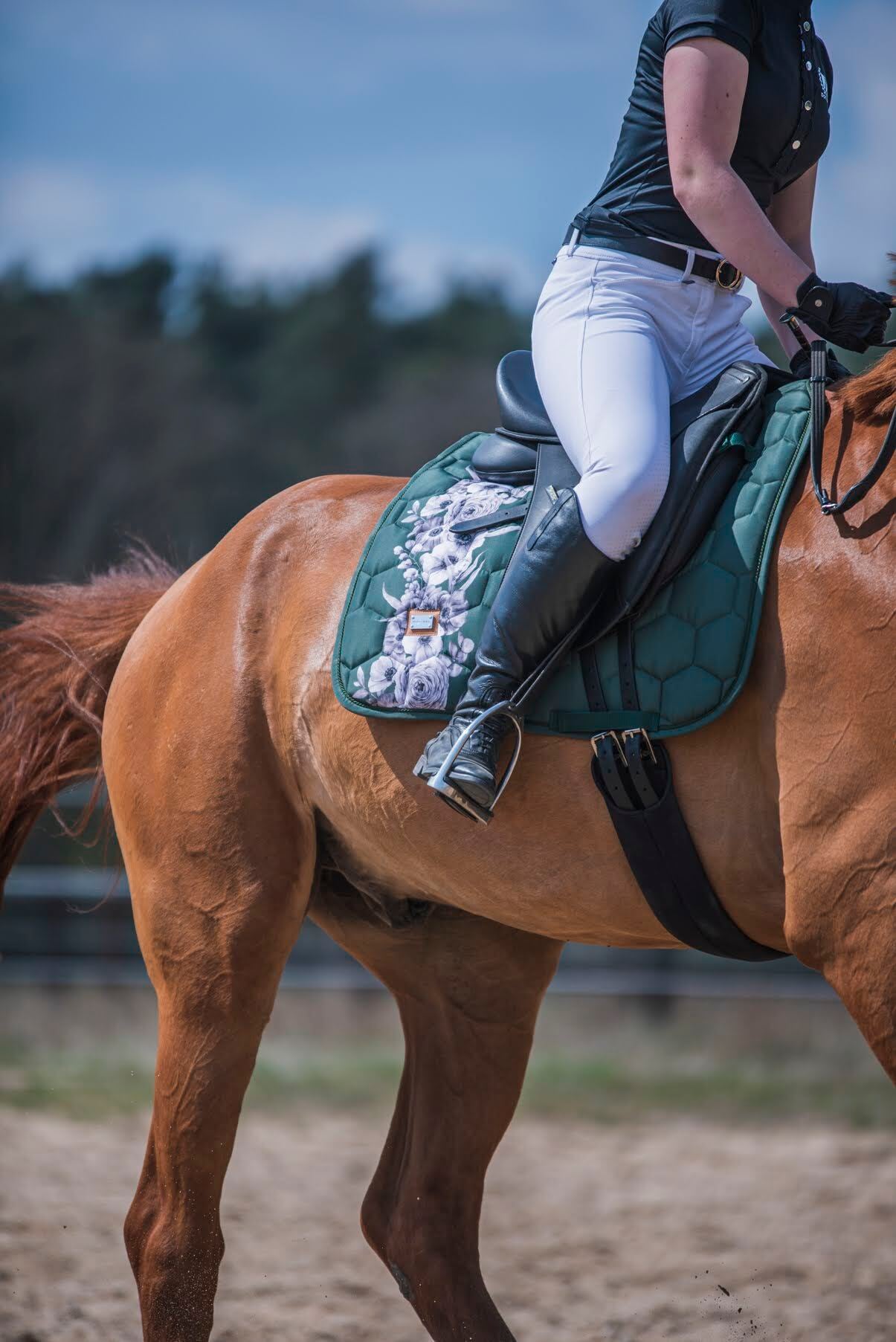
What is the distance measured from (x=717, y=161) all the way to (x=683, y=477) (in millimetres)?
578

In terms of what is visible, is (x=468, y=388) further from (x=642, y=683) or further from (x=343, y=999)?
(x=642, y=683)

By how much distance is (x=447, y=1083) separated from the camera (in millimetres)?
3557

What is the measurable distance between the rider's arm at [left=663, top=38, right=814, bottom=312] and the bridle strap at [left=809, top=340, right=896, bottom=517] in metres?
0.16

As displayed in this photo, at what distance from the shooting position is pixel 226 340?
953 inches

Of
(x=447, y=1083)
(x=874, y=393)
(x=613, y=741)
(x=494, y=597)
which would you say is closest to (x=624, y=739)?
(x=613, y=741)

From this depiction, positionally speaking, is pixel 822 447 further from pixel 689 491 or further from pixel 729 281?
pixel 729 281

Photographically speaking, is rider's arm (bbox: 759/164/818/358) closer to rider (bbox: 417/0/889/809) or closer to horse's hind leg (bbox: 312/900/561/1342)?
rider (bbox: 417/0/889/809)

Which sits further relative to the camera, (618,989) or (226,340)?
(226,340)

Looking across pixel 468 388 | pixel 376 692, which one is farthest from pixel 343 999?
pixel 468 388

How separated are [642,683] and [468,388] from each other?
15.9 meters

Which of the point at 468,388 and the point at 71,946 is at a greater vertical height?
the point at 468,388

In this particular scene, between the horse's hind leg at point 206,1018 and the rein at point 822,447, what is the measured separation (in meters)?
1.41

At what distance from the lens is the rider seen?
8.59ft

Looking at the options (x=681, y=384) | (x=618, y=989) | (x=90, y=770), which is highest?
(x=681, y=384)
